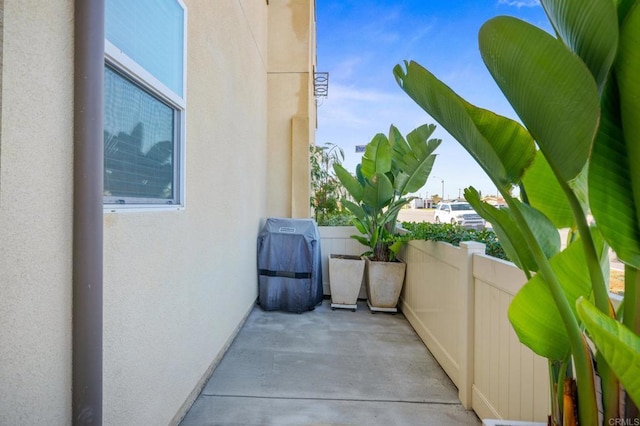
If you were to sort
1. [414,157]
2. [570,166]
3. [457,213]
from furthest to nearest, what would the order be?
1. [457,213]
2. [414,157]
3. [570,166]

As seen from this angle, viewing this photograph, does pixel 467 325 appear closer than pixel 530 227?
No

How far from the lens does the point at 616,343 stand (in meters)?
0.61

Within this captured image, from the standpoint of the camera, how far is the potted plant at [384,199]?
3748 millimetres

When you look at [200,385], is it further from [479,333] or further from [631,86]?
[631,86]

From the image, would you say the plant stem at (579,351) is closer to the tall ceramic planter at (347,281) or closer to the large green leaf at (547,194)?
the large green leaf at (547,194)

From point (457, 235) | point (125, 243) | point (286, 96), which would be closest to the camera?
point (125, 243)

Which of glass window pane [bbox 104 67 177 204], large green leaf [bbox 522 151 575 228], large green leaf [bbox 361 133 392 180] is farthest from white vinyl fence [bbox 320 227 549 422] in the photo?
glass window pane [bbox 104 67 177 204]

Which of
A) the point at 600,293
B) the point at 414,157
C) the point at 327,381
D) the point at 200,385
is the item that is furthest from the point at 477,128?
the point at 414,157

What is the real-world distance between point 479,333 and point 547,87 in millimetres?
1851

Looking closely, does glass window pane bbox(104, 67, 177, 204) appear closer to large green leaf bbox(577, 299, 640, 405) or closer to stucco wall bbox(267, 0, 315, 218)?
large green leaf bbox(577, 299, 640, 405)

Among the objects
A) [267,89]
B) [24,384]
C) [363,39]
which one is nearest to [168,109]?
[24,384]

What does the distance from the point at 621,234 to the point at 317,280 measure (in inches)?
136

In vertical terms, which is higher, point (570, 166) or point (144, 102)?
point (144, 102)

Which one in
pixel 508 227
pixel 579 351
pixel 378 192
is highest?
pixel 378 192
